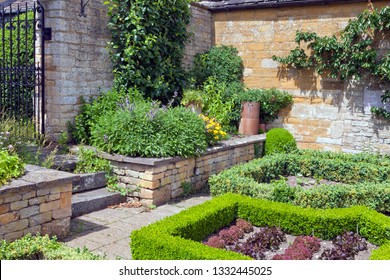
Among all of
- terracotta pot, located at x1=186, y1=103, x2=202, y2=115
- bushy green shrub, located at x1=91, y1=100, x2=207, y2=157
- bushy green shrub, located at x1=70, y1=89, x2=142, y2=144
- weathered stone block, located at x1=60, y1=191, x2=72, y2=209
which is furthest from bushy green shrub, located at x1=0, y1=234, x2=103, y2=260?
terracotta pot, located at x1=186, y1=103, x2=202, y2=115

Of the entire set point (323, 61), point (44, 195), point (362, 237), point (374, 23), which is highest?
point (374, 23)

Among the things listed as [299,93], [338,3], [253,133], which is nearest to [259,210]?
[253,133]

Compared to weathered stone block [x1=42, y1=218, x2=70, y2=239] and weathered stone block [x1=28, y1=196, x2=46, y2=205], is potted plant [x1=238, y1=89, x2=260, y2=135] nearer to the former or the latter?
weathered stone block [x1=42, y1=218, x2=70, y2=239]

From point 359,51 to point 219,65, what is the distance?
3.40 metres

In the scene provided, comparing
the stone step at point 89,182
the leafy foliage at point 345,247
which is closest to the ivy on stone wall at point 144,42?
the stone step at point 89,182

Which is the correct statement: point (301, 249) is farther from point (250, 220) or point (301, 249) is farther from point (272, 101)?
point (272, 101)

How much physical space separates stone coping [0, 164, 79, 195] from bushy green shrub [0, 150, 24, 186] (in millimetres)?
67

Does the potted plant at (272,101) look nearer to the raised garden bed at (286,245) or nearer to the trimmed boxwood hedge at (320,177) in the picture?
the trimmed boxwood hedge at (320,177)

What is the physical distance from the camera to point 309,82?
1094 centimetres

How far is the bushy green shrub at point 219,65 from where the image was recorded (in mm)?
11492

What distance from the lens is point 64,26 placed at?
805 cm

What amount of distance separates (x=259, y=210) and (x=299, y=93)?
5.63m

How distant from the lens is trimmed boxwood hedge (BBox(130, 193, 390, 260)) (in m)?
4.64

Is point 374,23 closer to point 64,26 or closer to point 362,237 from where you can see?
point 362,237
